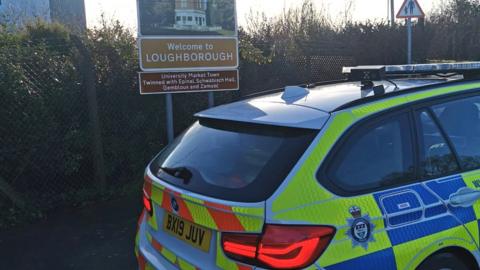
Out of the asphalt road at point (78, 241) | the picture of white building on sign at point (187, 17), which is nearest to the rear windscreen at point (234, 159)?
the asphalt road at point (78, 241)

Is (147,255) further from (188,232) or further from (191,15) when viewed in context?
(191,15)

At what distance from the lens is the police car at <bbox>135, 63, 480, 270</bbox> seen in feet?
7.70

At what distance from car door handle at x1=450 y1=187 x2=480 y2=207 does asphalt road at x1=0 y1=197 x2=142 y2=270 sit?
2.75 m

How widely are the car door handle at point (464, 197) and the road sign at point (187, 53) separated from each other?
13.5ft

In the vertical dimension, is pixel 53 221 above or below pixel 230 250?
below

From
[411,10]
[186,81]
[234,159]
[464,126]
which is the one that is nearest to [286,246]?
[234,159]

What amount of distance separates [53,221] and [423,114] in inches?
169

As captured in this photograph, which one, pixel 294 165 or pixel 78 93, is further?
Answer: pixel 78 93

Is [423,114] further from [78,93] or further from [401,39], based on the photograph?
[401,39]

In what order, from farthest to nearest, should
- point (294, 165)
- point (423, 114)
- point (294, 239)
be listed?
point (423, 114) → point (294, 165) → point (294, 239)

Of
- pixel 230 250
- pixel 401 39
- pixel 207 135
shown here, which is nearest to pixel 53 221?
pixel 207 135

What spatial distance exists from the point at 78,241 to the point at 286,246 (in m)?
3.34

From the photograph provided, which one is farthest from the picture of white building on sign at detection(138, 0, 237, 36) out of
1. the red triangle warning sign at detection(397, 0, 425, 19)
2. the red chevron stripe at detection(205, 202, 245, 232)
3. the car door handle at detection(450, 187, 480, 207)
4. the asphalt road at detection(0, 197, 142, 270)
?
the red triangle warning sign at detection(397, 0, 425, 19)

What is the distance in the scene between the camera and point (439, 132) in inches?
117
